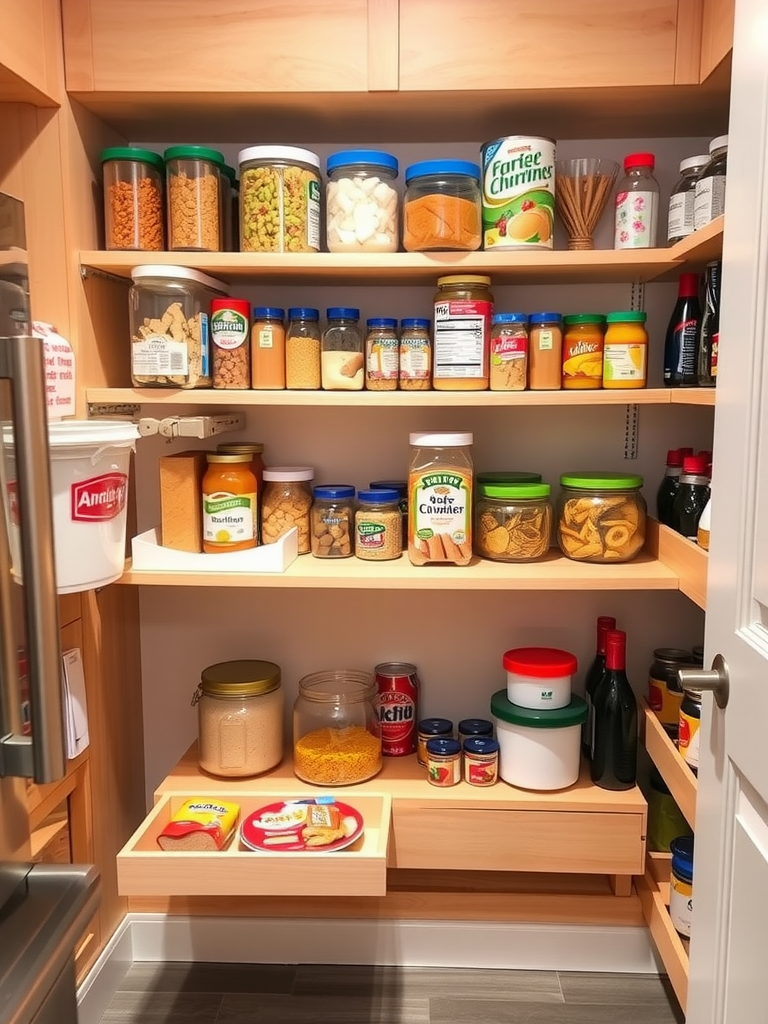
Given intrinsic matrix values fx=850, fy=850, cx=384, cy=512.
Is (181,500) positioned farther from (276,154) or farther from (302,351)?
(276,154)

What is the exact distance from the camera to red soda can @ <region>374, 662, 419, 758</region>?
192cm

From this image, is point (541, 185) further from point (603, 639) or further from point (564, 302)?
point (603, 639)

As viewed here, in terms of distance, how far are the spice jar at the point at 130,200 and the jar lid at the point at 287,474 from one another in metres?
0.50

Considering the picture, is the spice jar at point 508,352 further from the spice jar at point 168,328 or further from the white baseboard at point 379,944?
the white baseboard at point 379,944

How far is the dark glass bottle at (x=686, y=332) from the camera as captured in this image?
1631 millimetres

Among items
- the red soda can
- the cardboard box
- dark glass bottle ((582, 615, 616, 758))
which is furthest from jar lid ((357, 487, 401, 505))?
dark glass bottle ((582, 615, 616, 758))

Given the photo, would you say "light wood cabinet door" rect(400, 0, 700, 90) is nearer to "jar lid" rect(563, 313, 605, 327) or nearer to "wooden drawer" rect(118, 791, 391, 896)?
"jar lid" rect(563, 313, 605, 327)

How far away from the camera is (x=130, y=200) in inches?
65.1

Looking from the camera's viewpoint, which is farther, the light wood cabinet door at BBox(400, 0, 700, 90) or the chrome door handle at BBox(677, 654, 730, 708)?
the light wood cabinet door at BBox(400, 0, 700, 90)

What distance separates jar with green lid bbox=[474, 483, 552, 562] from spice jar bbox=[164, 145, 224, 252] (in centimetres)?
74

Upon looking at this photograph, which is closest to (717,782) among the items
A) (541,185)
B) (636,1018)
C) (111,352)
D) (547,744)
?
(547,744)

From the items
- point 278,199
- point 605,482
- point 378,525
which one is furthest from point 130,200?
point 605,482

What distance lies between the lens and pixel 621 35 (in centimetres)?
156

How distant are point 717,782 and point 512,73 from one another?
49.9 inches
